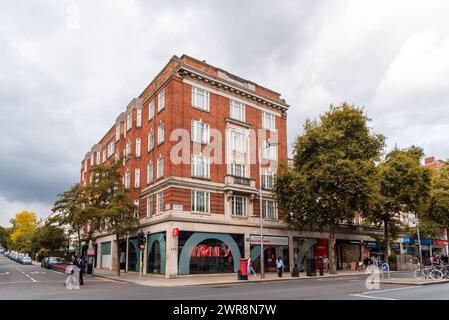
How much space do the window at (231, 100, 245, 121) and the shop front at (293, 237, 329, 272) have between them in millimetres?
12912

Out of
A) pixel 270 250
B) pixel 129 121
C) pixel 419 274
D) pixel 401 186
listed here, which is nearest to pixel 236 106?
pixel 129 121

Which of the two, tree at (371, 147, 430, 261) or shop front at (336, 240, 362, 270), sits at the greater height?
tree at (371, 147, 430, 261)

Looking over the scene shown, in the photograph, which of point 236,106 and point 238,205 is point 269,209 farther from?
point 236,106

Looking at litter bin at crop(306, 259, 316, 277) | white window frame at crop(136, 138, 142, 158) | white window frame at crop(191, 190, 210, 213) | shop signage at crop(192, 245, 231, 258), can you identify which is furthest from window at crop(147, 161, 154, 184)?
litter bin at crop(306, 259, 316, 277)

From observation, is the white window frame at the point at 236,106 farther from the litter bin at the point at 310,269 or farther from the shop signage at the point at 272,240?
the litter bin at the point at 310,269

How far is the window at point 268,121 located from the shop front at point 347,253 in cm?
1469

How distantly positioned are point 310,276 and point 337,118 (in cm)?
1412

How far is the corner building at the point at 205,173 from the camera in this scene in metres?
30.5

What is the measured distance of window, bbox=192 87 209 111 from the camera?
3322 cm

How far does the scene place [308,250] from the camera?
3919 centimetres

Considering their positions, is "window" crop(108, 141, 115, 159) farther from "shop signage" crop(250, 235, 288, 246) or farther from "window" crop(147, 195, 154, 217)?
"shop signage" crop(250, 235, 288, 246)
